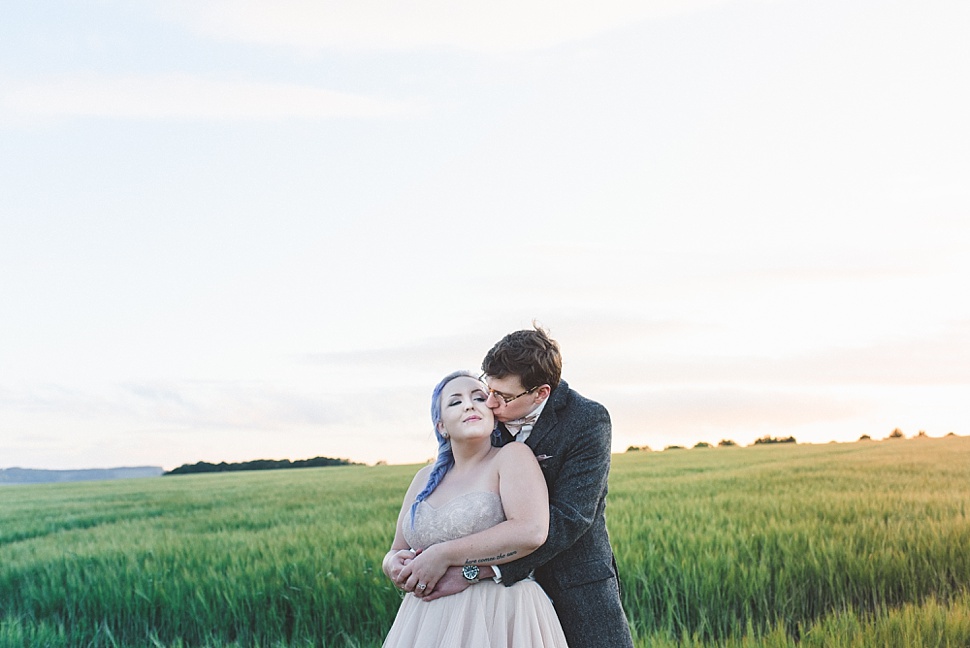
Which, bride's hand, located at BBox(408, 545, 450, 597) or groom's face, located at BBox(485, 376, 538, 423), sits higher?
groom's face, located at BBox(485, 376, 538, 423)

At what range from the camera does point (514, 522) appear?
3148mm

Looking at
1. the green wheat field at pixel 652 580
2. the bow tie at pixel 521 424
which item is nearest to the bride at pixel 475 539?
the bow tie at pixel 521 424

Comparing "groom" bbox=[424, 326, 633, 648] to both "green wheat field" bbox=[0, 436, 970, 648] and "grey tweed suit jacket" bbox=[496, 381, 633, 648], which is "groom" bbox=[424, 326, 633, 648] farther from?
"green wheat field" bbox=[0, 436, 970, 648]

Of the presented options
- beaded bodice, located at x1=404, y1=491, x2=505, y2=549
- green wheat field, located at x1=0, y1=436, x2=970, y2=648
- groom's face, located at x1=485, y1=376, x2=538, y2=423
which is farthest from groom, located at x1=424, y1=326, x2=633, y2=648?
green wheat field, located at x1=0, y1=436, x2=970, y2=648

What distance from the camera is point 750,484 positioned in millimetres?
13859

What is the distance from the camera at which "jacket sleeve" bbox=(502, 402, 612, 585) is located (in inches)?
127

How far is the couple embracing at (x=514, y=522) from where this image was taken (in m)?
3.22

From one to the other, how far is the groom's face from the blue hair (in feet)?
0.33

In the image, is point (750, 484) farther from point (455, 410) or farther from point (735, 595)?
point (455, 410)

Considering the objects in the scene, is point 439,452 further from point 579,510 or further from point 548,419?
point 579,510

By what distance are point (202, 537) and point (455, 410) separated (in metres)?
8.07

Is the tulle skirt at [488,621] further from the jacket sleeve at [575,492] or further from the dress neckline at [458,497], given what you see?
the dress neckline at [458,497]

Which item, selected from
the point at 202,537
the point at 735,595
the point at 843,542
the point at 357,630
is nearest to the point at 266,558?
the point at 357,630

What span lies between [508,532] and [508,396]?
53 centimetres
